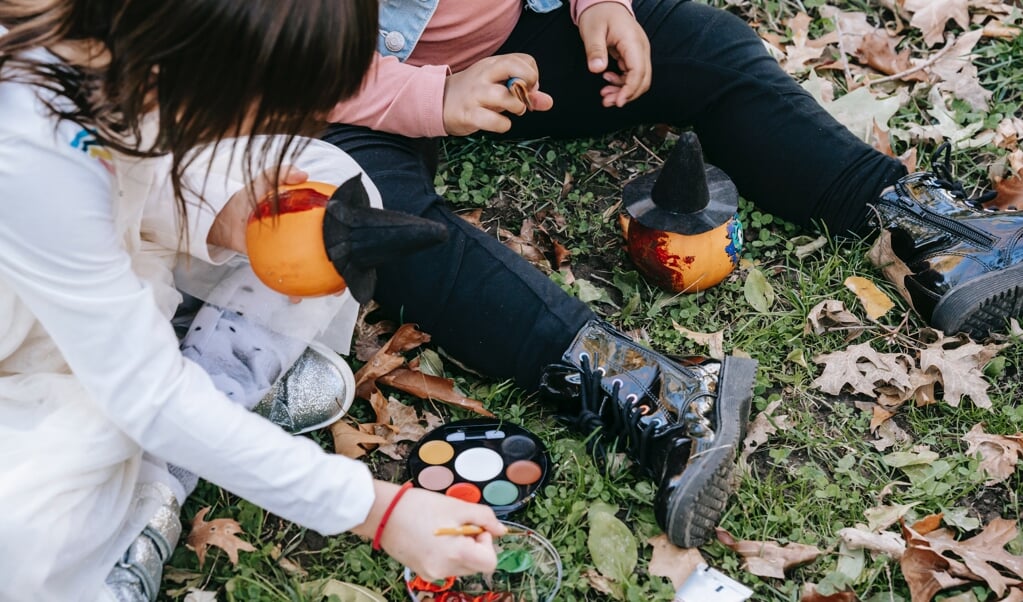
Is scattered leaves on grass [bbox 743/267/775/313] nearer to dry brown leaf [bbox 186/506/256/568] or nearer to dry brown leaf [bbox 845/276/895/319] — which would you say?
dry brown leaf [bbox 845/276/895/319]

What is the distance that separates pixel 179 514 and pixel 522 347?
2.13 feet

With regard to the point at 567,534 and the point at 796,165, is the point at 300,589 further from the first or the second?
the point at 796,165

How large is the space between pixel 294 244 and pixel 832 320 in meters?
1.13

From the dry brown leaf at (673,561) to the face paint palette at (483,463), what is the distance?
22 cm

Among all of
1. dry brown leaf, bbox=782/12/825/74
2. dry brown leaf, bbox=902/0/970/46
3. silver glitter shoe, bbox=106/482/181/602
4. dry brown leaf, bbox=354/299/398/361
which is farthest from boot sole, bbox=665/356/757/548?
dry brown leaf, bbox=902/0/970/46

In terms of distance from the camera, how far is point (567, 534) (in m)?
1.68

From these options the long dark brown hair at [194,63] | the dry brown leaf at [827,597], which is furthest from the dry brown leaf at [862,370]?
the long dark brown hair at [194,63]

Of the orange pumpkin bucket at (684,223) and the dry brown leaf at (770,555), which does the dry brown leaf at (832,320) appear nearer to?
the orange pumpkin bucket at (684,223)

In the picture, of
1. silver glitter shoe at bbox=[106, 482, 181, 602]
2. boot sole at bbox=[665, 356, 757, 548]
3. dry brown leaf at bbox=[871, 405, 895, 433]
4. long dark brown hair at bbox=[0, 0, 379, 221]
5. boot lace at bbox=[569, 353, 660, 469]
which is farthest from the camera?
dry brown leaf at bbox=[871, 405, 895, 433]

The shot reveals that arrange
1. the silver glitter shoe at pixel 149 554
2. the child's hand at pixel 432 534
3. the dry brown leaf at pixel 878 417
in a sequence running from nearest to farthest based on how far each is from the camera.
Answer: the child's hand at pixel 432 534, the silver glitter shoe at pixel 149 554, the dry brown leaf at pixel 878 417

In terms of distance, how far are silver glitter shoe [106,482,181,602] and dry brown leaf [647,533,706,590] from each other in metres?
0.76

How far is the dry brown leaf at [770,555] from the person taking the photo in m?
1.63

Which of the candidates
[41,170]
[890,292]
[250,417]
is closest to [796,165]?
[890,292]

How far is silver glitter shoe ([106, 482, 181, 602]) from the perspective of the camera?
151 centimetres
